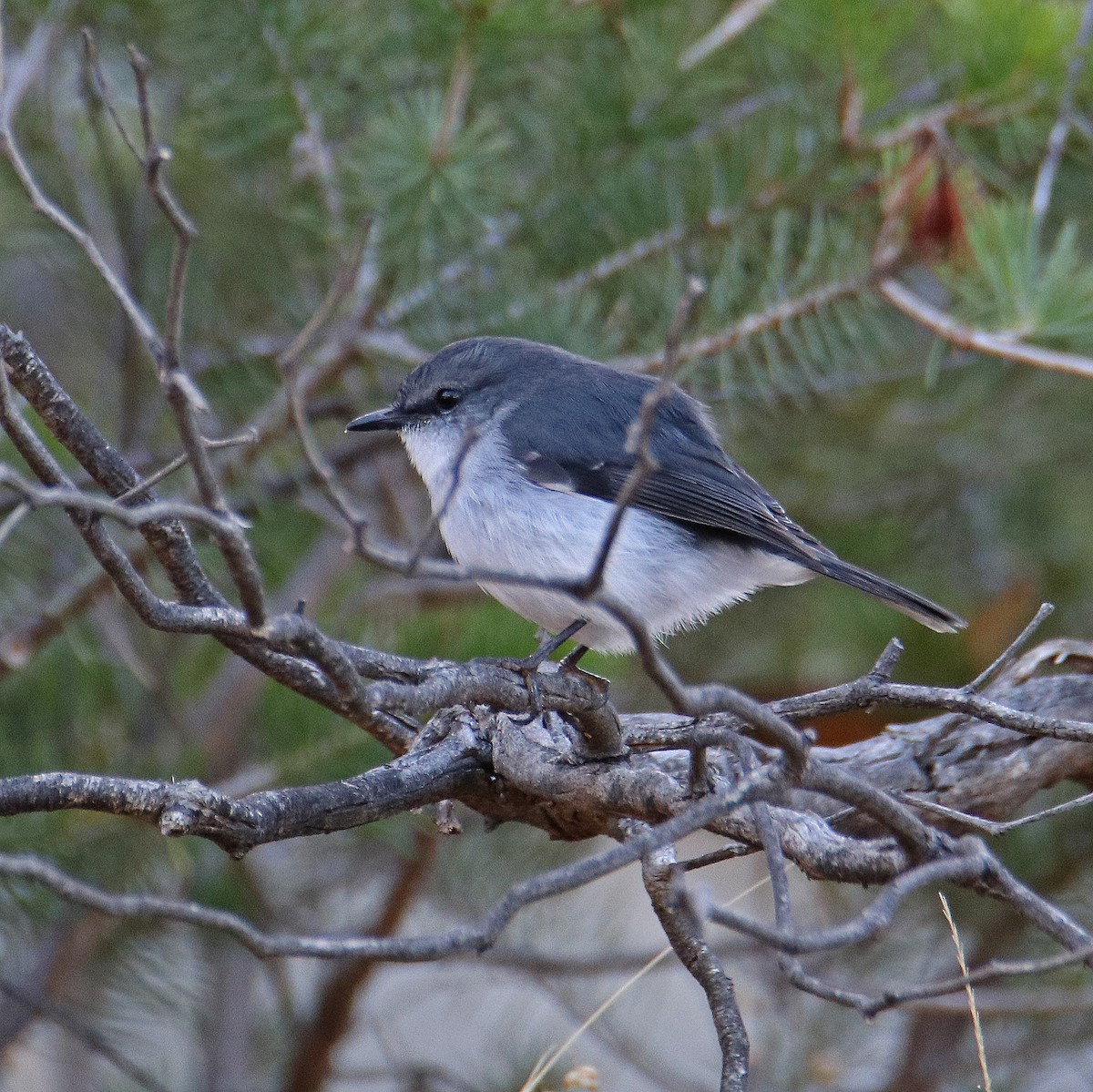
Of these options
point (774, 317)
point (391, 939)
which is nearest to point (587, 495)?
point (774, 317)

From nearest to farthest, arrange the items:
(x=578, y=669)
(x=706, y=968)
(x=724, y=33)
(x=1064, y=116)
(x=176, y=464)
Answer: (x=176, y=464) → (x=706, y=968) → (x=578, y=669) → (x=1064, y=116) → (x=724, y=33)

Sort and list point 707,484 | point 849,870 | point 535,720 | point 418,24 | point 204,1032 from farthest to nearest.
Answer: point 204,1032 < point 418,24 < point 707,484 < point 535,720 < point 849,870

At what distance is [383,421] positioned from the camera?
272cm

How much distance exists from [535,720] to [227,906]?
1.37 m

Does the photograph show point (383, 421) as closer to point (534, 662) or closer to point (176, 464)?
point (534, 662)

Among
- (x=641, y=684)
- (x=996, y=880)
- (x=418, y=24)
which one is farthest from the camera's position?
(x=641, y=684)

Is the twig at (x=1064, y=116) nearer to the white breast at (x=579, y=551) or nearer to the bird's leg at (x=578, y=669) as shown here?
the white breast at (x=579, y=551)

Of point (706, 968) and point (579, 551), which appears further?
point (579, 551)

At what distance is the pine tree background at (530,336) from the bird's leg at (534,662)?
0.21 m

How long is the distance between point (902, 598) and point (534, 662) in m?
0.71

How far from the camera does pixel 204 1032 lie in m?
3.59

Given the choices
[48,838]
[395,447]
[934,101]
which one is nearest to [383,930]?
[48,838]

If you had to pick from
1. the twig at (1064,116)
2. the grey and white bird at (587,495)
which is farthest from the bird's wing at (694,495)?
Answer: the twig at (1064,116)

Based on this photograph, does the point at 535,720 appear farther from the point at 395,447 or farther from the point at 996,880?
the point at 395,447
